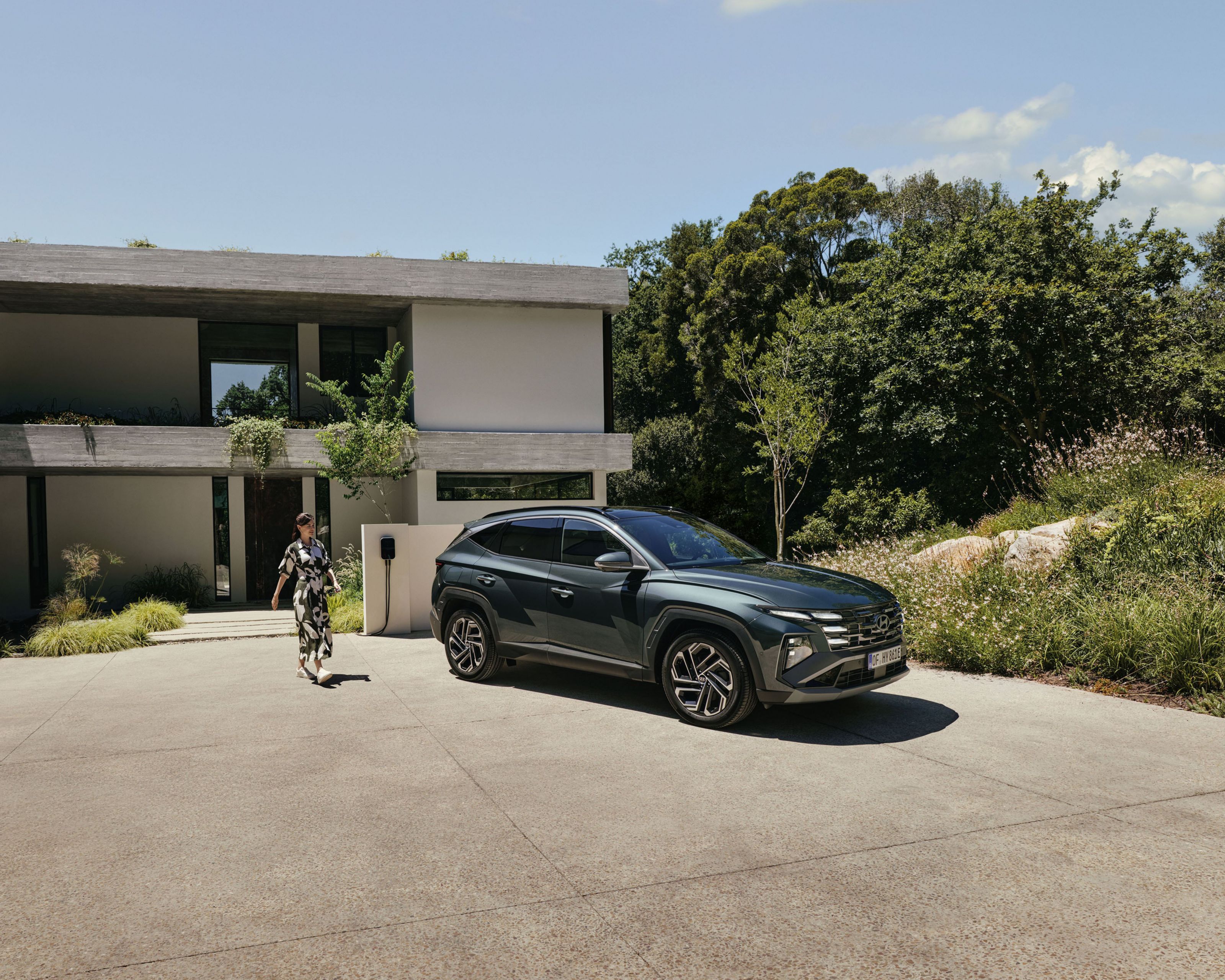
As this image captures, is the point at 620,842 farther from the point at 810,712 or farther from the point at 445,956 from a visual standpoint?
the point at 810,712

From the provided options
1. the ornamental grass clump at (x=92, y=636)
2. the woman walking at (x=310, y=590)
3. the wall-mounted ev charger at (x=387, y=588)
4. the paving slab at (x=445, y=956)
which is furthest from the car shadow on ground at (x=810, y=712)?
the ornamental grass clump at (x=92, y=636)

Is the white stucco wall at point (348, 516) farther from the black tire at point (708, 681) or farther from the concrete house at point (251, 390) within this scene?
the black tire at point (708, 681)

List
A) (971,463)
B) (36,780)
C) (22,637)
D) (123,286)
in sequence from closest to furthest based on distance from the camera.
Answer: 1. (36,780)
2. (22,637)
3. (123,286)
4. (971,463)

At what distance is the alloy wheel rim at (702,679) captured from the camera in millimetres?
7074

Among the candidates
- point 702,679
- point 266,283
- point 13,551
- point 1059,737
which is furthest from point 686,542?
point 13,551

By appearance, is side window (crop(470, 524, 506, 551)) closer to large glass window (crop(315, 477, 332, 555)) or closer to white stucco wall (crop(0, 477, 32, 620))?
large glass window (crop(315, 477, 332, 555))

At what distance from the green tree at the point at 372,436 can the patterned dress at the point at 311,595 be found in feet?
20.4

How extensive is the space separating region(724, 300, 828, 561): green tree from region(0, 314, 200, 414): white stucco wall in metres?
13.8

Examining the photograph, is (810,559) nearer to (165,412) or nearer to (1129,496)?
(1129,496)

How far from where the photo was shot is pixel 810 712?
777 centimetres

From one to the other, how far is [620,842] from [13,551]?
18174mm

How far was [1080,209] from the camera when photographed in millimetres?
23812

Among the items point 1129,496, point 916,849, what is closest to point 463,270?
point 1129,496

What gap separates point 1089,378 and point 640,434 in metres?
20.4
